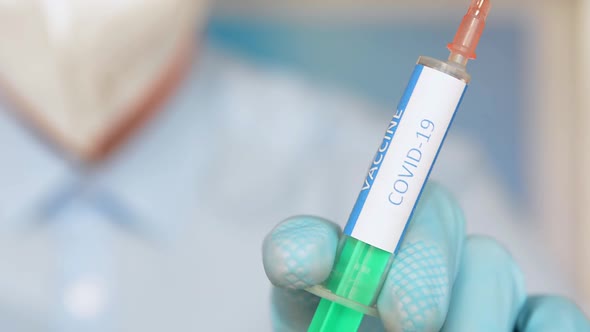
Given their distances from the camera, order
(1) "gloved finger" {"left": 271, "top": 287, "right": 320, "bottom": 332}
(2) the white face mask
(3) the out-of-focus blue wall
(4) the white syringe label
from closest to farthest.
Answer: (4) the white syringe label → (1) "gloved finger" {"left": 271, "top": 287, "right": 320, "bottom": 332} → (2) the white face mask → (3) the out-of-focus blue wall

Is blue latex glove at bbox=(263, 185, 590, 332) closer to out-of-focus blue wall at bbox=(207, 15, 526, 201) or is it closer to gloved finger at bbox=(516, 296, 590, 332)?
gloved finger at bbox=(516, 296, 590, 332)

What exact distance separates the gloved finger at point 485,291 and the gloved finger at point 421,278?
0.02 m

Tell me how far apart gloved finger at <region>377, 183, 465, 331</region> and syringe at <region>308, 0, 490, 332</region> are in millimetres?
15

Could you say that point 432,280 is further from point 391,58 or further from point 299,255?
point 391,58

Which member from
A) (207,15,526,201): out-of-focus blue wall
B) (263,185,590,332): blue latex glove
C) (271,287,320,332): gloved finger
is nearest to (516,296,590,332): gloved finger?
(263,185,590,332): blue latex glove

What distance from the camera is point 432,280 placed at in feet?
1.35

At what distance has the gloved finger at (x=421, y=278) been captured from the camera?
0.39 meters

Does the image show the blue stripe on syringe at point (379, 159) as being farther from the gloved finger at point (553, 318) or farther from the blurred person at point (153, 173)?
the blurred person at point (153, 173)

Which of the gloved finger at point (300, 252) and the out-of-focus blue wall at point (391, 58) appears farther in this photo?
the out-of-focus blue wall at point (391, 58)

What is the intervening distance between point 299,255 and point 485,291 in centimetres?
18

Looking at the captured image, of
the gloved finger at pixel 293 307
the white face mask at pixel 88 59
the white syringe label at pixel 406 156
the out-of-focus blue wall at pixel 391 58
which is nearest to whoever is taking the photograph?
the white syringe label at pixel 406 156

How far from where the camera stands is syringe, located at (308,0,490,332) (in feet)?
1.23

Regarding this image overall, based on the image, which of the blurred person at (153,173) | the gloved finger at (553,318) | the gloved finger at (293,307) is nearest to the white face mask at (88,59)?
the blurred person at (153,173)

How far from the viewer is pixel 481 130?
1080 millimetres
